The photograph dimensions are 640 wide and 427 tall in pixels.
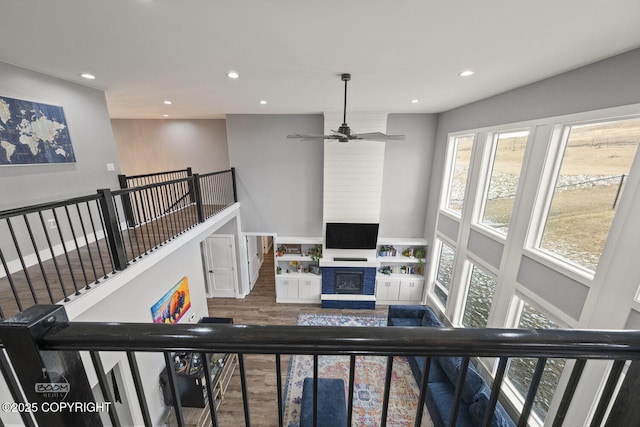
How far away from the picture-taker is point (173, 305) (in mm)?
3869

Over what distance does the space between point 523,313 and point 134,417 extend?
5346 mm

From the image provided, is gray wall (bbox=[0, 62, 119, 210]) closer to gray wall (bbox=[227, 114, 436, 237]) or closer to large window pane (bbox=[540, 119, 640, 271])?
gray wall (bbox=[227, 114, 436, 237])

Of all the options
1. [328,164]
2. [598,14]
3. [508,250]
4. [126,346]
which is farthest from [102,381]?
[328,164]

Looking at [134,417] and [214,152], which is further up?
[214,152]

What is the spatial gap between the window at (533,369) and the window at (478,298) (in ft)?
1.84

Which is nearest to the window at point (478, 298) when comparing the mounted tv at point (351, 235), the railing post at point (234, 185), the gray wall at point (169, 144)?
the mounted tv at point (351, 235)

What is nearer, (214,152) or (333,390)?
(333,390)

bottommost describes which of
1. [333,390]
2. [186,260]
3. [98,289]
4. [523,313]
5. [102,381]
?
[333,390]

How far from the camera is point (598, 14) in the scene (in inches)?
66.2

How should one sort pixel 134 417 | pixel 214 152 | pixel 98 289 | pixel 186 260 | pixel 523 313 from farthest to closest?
pixel 214 152
pixel 186 260
pixel 523 313
pixel 134 417
pixel 98 289

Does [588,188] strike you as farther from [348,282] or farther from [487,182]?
[348,282]

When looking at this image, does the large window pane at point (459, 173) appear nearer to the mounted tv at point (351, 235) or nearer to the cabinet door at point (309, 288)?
the mounted tv at point (351, 235)

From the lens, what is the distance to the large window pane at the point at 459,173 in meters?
4.74

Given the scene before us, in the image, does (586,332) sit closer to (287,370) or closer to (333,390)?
(333,390)
